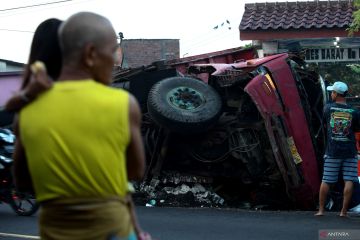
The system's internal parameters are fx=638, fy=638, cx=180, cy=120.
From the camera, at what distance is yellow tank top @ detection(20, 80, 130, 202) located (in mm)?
2387

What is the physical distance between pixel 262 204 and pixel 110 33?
7648 mm

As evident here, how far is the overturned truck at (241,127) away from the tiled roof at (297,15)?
157 inches

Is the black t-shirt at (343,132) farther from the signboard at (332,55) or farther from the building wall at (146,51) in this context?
the building wall at (146,51)

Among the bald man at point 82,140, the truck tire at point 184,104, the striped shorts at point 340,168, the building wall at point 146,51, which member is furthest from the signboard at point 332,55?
the building wall at point 146,51

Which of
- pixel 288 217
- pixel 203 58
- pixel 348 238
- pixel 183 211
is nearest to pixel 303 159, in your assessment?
pixel 288 217

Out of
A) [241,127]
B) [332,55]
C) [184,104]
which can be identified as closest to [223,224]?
[241,127]

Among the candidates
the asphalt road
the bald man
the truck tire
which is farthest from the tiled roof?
the bald man

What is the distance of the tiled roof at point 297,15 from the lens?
14241 mm

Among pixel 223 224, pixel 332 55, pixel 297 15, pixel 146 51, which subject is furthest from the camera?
pixel 146 51

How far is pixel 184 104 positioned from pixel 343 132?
2.62 meters

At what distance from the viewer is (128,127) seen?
2.46 meters

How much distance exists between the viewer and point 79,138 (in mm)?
2385

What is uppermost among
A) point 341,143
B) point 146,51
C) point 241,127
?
point 341,143

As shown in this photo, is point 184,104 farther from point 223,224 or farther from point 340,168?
point 340,168
